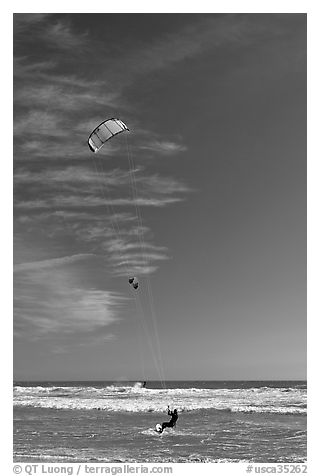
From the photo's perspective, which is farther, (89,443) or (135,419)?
(135,419)

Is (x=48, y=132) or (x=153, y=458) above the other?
(x=48, y=132)

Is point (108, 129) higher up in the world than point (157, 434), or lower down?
higher up

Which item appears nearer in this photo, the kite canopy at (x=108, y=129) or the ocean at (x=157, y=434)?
the kite canopy at (x=108, y=129)

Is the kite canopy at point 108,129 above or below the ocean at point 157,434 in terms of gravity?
above

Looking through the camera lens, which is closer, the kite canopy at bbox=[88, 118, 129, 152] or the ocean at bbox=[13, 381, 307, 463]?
the kite canopy at bbox=[88, 118, 129, 152]

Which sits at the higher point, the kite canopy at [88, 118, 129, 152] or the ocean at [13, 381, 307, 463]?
the kite canopy at [88, 118, 129, 152]

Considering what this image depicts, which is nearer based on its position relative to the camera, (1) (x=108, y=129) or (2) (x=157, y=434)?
(1) (x=108, y=129)

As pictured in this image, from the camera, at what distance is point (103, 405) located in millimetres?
20281
